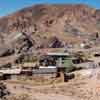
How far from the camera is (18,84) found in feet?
116

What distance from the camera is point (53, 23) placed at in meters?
122

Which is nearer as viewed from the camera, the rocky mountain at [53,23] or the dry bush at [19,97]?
the dry bush at [19,97]

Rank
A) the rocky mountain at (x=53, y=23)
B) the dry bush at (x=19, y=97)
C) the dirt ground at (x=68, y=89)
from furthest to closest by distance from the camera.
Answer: the rocky mountain at (x=53, y=23), the dirt ground at (x=68, y=89), the dry bush at (x=19, y=97)

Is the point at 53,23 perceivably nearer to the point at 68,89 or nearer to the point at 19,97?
the point at 68,89

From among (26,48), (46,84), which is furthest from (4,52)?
(46,84)

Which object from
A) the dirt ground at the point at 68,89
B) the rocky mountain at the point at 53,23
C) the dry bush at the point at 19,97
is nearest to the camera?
the dry bush at the point at 19,97

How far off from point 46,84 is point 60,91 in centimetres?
379

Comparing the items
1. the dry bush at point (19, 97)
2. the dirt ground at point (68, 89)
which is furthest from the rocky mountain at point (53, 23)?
the dry bush at point (19, 97)

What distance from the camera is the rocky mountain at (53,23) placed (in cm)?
9671

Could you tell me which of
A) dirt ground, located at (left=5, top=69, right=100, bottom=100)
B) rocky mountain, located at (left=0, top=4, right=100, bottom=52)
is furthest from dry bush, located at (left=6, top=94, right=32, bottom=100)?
rocky mountain, located at (left=0, top=4, right=100, bottom=52)

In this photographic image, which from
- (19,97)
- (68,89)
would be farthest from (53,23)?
(19,97)

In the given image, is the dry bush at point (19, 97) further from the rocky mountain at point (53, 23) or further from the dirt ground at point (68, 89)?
the rocky mountain at point (53, 23)

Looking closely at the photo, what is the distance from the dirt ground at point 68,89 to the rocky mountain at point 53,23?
46.3 metres

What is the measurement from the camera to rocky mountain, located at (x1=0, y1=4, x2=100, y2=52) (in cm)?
9671
